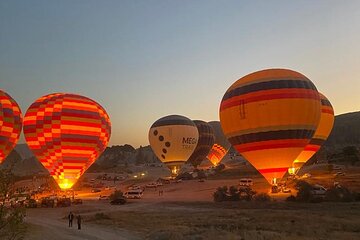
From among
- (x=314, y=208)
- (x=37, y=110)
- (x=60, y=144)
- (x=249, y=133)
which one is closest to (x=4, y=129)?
(x=37, y=110)

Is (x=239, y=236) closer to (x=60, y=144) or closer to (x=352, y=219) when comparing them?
(x=352, y=219)

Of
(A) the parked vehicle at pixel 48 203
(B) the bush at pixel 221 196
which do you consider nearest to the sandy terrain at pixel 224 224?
(B) the bush at pixel 221 196

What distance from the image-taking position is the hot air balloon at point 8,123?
4450 centimetres

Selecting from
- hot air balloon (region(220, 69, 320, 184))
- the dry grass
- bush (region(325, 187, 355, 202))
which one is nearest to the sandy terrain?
the dry grass

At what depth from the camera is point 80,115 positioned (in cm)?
4328

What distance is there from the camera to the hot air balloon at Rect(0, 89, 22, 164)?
44.5 meters

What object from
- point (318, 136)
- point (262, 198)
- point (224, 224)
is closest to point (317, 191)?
point (262, 198)

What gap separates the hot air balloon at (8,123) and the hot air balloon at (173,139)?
24868 millimetres

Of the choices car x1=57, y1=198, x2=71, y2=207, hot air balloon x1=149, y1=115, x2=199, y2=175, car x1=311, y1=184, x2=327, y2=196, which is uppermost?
hot air balloon x1=149, y1=115, x2=199, y2=175

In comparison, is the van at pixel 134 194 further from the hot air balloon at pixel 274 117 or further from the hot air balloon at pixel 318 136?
the hot air balloon at pixel 318 136

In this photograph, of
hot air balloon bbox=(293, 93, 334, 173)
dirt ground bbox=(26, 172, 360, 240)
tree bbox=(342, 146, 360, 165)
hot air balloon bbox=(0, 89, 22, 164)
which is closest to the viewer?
dirt ground bbox=(26, 172, 360, 240)

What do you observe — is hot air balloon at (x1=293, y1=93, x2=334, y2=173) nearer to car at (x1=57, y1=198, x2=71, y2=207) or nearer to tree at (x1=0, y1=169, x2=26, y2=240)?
car at (x1=57, y1=198, x2=71, y2=207)

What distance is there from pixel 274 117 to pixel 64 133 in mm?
21662

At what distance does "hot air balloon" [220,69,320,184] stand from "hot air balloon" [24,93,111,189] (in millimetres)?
16547
